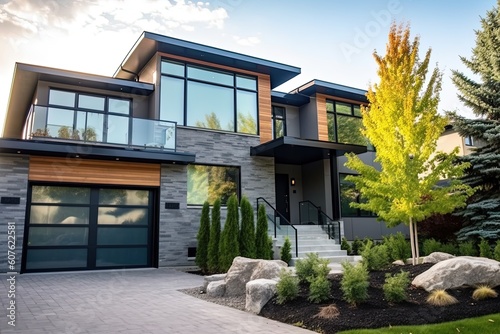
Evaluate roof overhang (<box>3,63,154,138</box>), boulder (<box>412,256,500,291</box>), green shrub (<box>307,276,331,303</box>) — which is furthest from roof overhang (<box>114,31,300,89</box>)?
boulder (<box>412,256,500,291</box>)

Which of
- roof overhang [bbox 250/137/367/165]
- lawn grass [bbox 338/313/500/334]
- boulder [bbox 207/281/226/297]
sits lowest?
lawn grass [bbox 338/313/500/334]

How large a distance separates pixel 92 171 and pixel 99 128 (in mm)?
1323

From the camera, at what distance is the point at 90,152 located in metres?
11.6

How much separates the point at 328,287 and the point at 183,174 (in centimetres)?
839

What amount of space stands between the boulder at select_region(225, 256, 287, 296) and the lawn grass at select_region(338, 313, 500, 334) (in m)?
2.87

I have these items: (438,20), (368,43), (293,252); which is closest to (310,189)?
(293,252)

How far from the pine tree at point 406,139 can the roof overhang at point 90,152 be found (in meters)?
6.06

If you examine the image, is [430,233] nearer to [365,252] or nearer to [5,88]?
[365,252]

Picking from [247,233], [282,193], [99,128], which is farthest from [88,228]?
[282,193]

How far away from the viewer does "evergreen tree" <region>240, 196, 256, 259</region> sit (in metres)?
11.2

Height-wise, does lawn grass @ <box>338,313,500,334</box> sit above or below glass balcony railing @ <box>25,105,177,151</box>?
below

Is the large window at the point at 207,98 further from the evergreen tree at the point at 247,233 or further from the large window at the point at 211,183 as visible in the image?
the evergreen tree at the point at 247,233

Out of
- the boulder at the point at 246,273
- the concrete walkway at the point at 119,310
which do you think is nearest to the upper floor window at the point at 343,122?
the concrete walkway at the point at 119,310

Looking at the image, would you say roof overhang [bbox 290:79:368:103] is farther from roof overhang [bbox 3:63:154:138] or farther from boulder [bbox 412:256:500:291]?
boulder [bbox 412:256:500:291]
